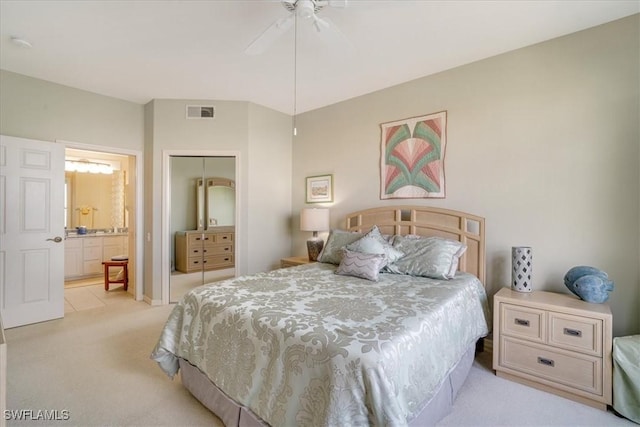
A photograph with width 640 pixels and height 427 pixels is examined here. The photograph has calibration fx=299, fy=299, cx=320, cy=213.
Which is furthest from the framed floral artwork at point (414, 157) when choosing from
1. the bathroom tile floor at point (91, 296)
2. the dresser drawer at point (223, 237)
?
the bathroom tile floor at point (91, 296)

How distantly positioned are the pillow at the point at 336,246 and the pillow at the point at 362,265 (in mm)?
377

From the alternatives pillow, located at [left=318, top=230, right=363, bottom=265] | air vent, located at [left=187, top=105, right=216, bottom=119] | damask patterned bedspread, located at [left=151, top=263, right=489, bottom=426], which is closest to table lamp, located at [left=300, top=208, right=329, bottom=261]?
pillow, located at [left=318, top=230, right=363, bottom=265]

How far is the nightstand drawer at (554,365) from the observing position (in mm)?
2025

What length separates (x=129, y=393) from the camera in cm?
214

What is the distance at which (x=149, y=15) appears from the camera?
2.35 meters

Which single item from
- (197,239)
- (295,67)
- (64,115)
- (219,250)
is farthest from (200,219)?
(295,67)

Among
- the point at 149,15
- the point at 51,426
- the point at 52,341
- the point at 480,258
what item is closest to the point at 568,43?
the point at 480,258

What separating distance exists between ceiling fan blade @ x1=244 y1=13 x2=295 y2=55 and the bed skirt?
2276mm

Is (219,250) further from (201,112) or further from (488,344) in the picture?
(488,344)

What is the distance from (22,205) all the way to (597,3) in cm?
564

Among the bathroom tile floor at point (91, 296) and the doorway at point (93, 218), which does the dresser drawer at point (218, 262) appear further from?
the doorway at point (93, 218)

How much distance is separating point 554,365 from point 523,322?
322mm

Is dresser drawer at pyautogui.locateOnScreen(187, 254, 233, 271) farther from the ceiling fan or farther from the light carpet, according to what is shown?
the ceiling fan

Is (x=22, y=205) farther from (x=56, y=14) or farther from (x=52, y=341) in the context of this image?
(x=56, y=14)
